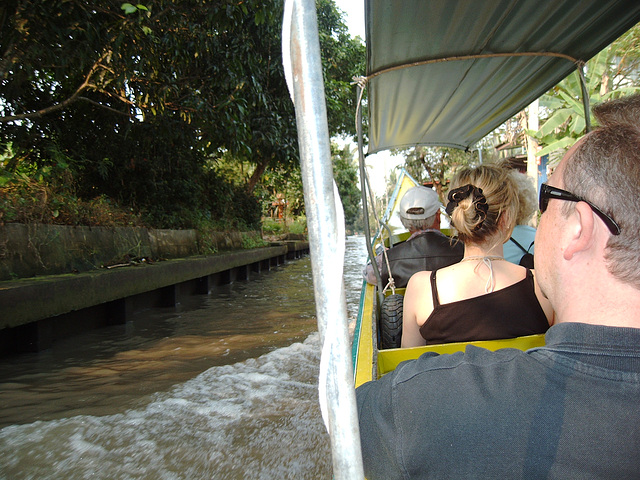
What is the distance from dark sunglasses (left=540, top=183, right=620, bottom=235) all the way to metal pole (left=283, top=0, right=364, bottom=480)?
19.3 inches

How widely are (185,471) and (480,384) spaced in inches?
87.3

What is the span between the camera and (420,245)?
3.06 m

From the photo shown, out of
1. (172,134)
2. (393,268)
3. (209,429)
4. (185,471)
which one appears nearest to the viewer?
(185,471)

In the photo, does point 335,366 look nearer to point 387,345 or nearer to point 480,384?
point 480,384

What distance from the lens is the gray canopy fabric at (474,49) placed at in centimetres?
234

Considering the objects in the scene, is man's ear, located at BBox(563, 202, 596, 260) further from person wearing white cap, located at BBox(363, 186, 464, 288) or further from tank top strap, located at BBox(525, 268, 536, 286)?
person wearing white cap, located at BBox(363, 186, 464, 288)

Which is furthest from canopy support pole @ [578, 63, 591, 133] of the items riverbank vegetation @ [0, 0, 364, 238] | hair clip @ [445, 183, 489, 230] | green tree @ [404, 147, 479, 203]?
green tree @ [404, 147, 479, 203]

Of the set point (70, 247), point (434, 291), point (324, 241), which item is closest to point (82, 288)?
point (70, 247)

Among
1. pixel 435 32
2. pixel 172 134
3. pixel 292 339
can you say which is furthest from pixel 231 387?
pixel 172 134

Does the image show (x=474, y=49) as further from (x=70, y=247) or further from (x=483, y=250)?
(x=70, y=247)

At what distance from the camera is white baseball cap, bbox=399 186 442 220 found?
10.2ft

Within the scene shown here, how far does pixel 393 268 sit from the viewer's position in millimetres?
3150

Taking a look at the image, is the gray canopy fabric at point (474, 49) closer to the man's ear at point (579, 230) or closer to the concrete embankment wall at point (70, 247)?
the man's ear at point (579, 230)

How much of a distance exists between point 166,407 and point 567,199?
121 inches
